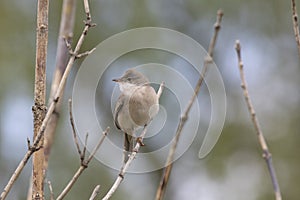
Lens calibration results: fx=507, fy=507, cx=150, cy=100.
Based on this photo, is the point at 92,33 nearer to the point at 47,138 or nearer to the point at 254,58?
the point at 254,58

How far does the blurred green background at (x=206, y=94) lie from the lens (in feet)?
14.2

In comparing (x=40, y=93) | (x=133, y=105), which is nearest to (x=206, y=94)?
(x=133, y=105)

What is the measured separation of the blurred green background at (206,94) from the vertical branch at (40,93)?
3250 mm

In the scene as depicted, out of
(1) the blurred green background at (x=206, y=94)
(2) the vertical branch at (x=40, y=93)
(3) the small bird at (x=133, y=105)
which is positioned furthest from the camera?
(1) the blurred green background at (x=206, y=94)

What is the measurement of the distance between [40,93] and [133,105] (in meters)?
1.15

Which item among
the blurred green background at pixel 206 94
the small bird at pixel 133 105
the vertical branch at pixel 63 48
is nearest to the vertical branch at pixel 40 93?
the vertical branch at pixel 63 48

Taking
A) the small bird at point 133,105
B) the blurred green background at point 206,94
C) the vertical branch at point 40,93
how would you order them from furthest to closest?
the blurred green background at point 206,94, the small bird at point 133,105, the vertical branch at point 40,93

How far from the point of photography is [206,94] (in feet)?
15.3

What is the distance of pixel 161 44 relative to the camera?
4.26 metres

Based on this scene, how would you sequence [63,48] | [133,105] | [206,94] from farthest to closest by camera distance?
1. [206,94]
2. [133,105]
3. [63,48]

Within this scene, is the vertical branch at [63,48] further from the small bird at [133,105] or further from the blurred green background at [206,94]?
the blurred green background at [206,94]

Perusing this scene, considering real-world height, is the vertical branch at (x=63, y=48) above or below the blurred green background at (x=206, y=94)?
below

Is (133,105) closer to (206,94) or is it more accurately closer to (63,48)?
(63,48)

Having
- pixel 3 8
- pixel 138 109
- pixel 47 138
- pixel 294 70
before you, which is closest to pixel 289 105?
pixel 294 70
